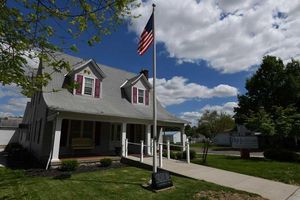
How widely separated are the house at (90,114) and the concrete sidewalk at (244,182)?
4.97m

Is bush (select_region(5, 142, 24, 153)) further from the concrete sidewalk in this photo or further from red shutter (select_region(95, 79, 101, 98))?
the concrete sidewalk

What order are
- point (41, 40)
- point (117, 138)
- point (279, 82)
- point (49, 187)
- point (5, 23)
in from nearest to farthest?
point (5, 23), point (41, 40), point (49, 187), point (117, 138), point (279, 82)

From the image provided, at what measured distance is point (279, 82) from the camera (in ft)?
110

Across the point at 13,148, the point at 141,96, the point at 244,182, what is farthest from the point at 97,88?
the point at 244,182

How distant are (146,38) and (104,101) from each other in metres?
7.49

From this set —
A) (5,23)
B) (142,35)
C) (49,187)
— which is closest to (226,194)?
(49,187)

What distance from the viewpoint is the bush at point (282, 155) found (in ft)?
50.4

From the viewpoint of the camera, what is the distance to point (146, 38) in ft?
31.3

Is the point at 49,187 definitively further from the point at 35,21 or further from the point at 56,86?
the point at 56,86

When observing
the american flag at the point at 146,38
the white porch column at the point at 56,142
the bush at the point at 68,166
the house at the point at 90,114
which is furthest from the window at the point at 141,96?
the american flag at the point at 146,38

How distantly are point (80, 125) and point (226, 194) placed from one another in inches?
422

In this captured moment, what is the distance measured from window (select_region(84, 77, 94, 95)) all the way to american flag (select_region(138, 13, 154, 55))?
7.17m

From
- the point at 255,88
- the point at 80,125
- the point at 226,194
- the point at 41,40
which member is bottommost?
the point at 226,194

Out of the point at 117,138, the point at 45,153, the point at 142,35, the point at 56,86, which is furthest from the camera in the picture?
the point at 117,138
